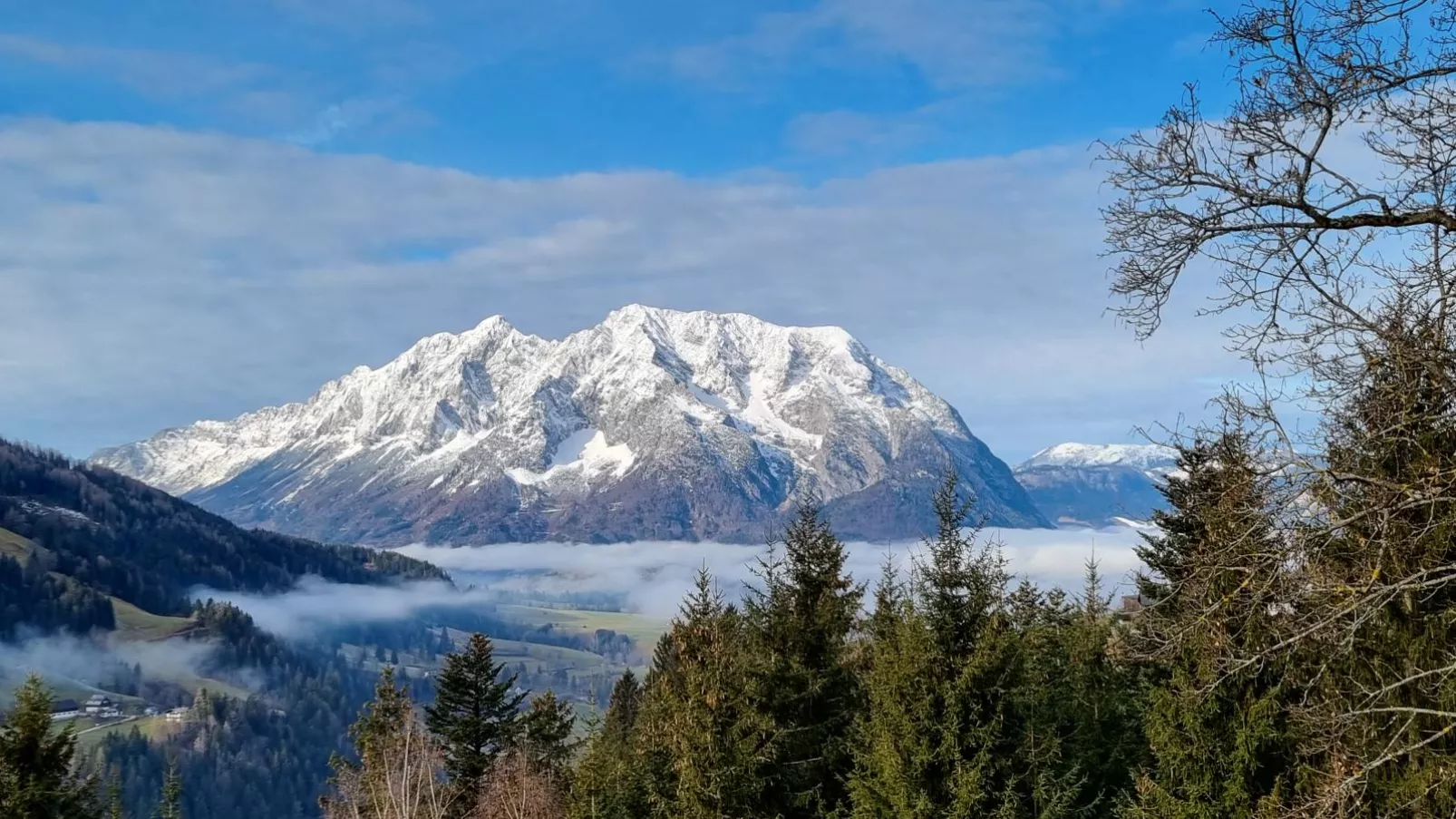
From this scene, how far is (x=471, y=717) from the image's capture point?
47031 mm

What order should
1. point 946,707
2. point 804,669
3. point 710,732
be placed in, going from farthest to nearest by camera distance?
point 804,669 → point 710,732 → point 946,707

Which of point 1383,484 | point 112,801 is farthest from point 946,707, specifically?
point 112,801

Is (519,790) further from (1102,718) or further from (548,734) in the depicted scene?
(548,734)

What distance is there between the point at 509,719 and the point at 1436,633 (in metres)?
41.5

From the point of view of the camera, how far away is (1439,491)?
6586 millimetres

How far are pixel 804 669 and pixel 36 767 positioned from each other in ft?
58.6

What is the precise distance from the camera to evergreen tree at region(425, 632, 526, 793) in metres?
46.2

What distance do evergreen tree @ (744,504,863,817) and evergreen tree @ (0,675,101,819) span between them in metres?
16.0

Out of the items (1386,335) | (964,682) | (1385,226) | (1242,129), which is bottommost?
(964,682)

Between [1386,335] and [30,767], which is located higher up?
[1386,335]

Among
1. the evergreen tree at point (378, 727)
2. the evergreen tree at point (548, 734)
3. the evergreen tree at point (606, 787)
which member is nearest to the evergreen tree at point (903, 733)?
the evergreen tree at point (606, 787)

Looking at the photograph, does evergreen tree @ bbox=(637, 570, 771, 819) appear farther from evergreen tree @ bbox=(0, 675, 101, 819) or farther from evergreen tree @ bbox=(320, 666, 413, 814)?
evergreen tree @ bbox=(320, 666, 413, 814)

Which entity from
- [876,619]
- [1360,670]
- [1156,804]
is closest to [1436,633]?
[1360,670]

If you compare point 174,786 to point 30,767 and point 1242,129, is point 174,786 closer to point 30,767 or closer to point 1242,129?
point 30,767
